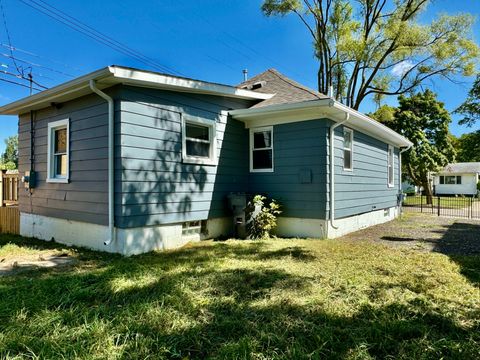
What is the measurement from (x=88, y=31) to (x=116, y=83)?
11391 mm

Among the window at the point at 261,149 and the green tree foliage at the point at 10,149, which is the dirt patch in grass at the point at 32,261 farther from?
the green tree foliage at the point at 10,149

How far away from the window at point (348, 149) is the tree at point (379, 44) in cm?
1014

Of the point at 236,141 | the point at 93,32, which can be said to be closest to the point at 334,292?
the point at 236,141

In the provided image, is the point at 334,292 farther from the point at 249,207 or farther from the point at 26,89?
the point at 26,89

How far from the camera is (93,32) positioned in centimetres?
1412

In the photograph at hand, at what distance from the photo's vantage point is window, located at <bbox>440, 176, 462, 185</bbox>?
2902 cm

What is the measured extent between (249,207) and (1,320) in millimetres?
4880

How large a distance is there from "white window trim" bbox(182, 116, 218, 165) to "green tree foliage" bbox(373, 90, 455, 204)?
15249 mm

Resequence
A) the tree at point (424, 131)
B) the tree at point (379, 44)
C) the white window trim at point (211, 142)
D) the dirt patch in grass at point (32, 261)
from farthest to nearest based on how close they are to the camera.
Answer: the tree at point (424, 131) < the tree at point (379, 44) < the white window trim at point (211, 142) < the dirt patch in grass at point (32, 261)

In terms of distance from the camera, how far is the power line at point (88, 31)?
37.2 feet

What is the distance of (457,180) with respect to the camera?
29.1 metres

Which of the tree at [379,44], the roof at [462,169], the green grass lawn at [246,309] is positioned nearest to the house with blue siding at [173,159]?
the green grass lawn at [246,309]

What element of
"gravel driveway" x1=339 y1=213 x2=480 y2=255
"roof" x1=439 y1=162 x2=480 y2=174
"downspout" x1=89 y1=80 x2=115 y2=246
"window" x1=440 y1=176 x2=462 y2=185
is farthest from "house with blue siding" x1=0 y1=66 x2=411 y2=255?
"window" x1=440 y1=176 x2=462 y2=185

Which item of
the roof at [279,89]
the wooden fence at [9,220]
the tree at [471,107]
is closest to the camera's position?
the roof at [279,89]
